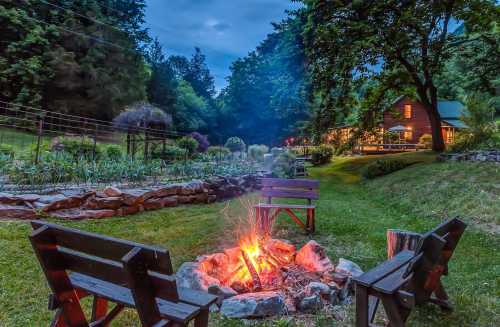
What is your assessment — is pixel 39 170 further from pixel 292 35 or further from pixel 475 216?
pixel 292 35

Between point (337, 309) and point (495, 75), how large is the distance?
16.0m

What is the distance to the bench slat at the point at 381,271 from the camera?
218 cm

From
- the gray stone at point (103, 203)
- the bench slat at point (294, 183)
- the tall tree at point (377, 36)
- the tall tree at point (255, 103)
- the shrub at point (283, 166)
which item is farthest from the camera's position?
the tall tree at point (255, 103)

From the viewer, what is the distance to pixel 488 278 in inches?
137

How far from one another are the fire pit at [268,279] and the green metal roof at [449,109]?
3114 cm

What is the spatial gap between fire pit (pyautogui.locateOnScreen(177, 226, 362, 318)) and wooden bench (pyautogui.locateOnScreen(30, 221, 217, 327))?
0.88 metres

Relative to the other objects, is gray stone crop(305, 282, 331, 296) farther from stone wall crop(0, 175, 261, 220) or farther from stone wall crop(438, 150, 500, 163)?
stone wall crop(438, 150, 500, 163)

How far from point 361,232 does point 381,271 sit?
10.5 ft

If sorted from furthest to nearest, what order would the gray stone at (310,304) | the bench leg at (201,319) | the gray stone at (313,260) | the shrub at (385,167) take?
the shrub at (385,167), the gray stone at (313,260), the gray stone at (310,304), the bench leg at (201,319)

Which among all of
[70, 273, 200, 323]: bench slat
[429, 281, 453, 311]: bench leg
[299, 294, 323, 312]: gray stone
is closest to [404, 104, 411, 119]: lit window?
[429, 281, 453, 311]: bench leg

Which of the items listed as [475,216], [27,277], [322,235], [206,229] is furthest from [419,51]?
[27,277]

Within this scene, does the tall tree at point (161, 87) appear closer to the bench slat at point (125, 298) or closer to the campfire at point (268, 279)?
the campfire at point (268, 279)

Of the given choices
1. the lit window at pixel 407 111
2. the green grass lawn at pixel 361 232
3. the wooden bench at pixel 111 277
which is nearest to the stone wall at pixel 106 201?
the green grass lawn at pixel 361 232

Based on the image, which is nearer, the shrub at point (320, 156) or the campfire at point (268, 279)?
the campfire at point (268, 279)
